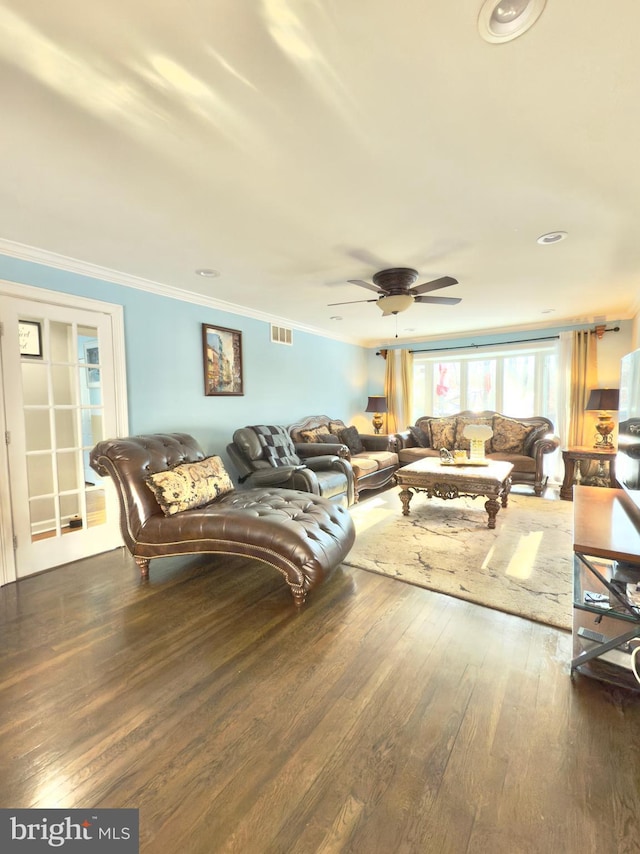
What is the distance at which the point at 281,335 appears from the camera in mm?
4973

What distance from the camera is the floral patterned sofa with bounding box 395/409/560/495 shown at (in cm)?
477

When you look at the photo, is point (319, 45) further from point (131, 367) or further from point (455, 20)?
point (131, 367)

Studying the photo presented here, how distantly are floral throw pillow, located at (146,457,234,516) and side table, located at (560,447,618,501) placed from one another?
4081 millimetres

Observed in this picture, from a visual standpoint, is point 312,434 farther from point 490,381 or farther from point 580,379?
point 580,379

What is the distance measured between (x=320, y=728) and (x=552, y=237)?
3092mm

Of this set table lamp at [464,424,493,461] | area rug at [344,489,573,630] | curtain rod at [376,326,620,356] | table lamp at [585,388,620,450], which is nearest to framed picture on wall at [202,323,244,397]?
area rug at [344,489,573,630]

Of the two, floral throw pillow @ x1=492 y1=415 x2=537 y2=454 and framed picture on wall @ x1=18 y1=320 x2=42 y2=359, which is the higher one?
framed picture on wall @ x1=18 y1=320 x2=42 y2=359

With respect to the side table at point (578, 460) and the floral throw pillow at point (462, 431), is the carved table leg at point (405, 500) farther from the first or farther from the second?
the side table at point (578, 460)

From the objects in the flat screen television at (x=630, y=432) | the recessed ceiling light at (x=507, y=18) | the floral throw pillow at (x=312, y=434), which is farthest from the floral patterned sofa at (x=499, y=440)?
the recessed ceiling light at (x=507, y=18)

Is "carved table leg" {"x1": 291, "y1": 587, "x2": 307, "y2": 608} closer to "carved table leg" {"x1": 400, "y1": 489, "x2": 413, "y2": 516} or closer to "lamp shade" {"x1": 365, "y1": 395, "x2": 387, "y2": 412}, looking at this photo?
"carved table leg" {"x1": 400, "y1": 489, "x2": 413, "y2": 516}

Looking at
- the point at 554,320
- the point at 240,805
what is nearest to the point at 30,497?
the point at 240,805

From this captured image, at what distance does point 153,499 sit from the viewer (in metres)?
2.71

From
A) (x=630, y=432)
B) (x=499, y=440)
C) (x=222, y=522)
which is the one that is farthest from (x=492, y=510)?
(x=222, y=522)

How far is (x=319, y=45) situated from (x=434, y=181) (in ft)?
3.07
